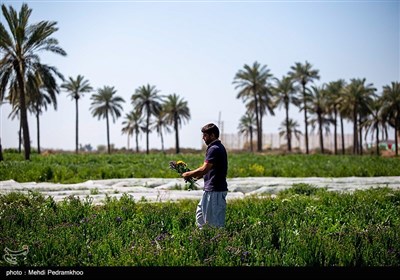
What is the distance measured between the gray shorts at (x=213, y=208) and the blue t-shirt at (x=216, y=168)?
0.29 ft

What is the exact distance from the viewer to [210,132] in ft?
19.4

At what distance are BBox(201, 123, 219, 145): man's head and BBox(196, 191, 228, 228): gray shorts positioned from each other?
2.53ft

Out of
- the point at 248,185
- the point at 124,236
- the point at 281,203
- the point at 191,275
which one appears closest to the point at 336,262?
the point at 191,275

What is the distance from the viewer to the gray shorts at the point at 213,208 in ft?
19.4

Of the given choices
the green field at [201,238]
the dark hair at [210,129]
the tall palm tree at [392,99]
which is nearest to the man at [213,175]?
the dark hair at [210,129]

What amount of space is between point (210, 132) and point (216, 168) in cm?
51

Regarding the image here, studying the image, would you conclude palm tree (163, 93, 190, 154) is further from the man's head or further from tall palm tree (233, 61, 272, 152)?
the man's head

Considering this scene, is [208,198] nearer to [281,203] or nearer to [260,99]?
[281,203]

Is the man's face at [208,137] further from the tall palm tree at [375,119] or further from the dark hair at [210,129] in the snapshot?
the tall palm tree at [375,119]

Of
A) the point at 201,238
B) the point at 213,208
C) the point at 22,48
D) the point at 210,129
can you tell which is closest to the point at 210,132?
the point at 210,129

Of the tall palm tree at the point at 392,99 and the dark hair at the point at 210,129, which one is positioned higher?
the tall palm tree at the point at 392,99

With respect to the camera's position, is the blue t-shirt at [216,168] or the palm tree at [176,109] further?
the palm tree at [176,109]

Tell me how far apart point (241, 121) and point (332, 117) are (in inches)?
785

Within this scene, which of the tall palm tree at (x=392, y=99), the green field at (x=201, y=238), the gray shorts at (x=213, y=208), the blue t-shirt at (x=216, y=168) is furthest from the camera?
the tall palm tree at (x=392, y=99)
